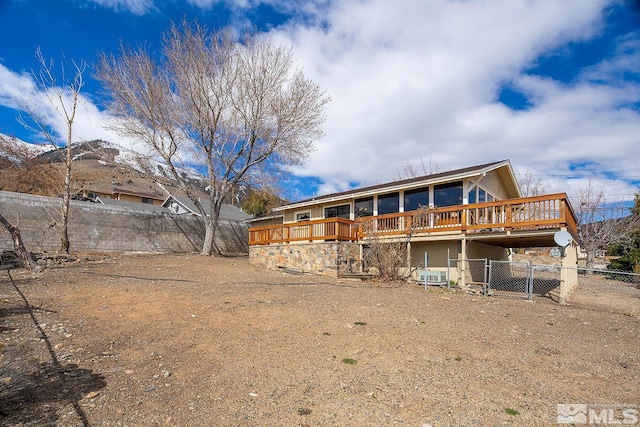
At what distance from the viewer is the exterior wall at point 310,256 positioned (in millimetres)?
11633

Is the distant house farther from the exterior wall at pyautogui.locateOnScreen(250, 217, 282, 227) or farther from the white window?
the white window

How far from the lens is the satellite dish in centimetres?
883

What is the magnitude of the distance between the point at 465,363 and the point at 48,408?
4.25 m

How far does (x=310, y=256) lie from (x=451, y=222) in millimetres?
5067

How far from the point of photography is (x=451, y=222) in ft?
36.9

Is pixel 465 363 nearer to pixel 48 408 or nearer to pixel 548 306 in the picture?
pixel 48 408

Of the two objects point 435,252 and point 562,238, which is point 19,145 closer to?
point 435,252

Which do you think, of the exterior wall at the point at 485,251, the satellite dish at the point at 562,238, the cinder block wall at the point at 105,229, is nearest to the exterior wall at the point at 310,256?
the exterior wall at the point at 485,251

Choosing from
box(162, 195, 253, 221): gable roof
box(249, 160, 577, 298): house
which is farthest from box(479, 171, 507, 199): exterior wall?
box(162, 195, 253, 221): gable roof

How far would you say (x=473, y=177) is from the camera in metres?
12.3

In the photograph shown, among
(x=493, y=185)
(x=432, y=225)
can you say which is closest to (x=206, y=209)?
(x=432, y=225)

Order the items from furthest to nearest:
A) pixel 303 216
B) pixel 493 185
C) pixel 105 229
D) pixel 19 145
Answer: pixel 19 145 → pixel 303 216 → pixel 493 185 → pixel 105 229

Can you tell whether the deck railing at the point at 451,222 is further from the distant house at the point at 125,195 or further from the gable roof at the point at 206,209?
the distant house at the point at 125,195

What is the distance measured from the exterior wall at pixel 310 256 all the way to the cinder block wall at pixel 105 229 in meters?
5.23
